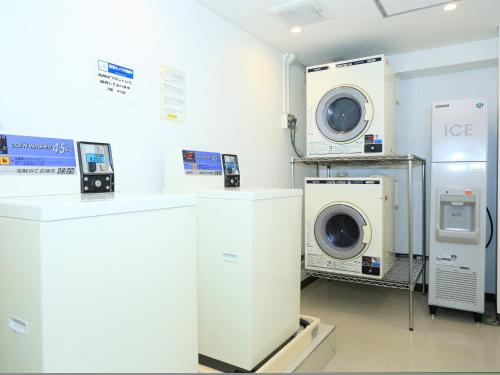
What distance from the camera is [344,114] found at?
3.19 m

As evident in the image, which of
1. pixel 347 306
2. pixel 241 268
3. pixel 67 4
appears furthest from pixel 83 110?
pixel 347 306

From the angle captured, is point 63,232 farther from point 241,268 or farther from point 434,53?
point 434,53

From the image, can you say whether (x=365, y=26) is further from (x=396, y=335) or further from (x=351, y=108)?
(x=396, y=335)

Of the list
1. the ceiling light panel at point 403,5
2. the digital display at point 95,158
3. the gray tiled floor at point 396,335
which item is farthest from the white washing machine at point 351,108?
the digital display at point 95,158

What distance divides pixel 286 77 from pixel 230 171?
5.03ft

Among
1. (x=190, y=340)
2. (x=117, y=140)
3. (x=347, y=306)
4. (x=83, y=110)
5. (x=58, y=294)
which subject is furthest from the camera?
(x=347, y=306)

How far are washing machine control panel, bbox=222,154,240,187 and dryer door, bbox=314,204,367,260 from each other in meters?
0.99

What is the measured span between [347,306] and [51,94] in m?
2.88

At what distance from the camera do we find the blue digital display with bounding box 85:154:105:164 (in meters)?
1.63

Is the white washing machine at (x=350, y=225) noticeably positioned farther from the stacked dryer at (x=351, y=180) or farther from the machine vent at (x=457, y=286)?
the machine vent at (x=457, y=286)

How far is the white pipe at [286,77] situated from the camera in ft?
11.3

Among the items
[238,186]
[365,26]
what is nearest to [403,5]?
[365,26]

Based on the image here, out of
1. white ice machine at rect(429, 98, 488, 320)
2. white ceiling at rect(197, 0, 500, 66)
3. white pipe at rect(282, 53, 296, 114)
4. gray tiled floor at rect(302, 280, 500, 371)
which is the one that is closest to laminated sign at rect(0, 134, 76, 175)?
→ white ceiling at rect(197, 0, 500, 66)

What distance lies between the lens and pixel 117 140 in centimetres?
189
